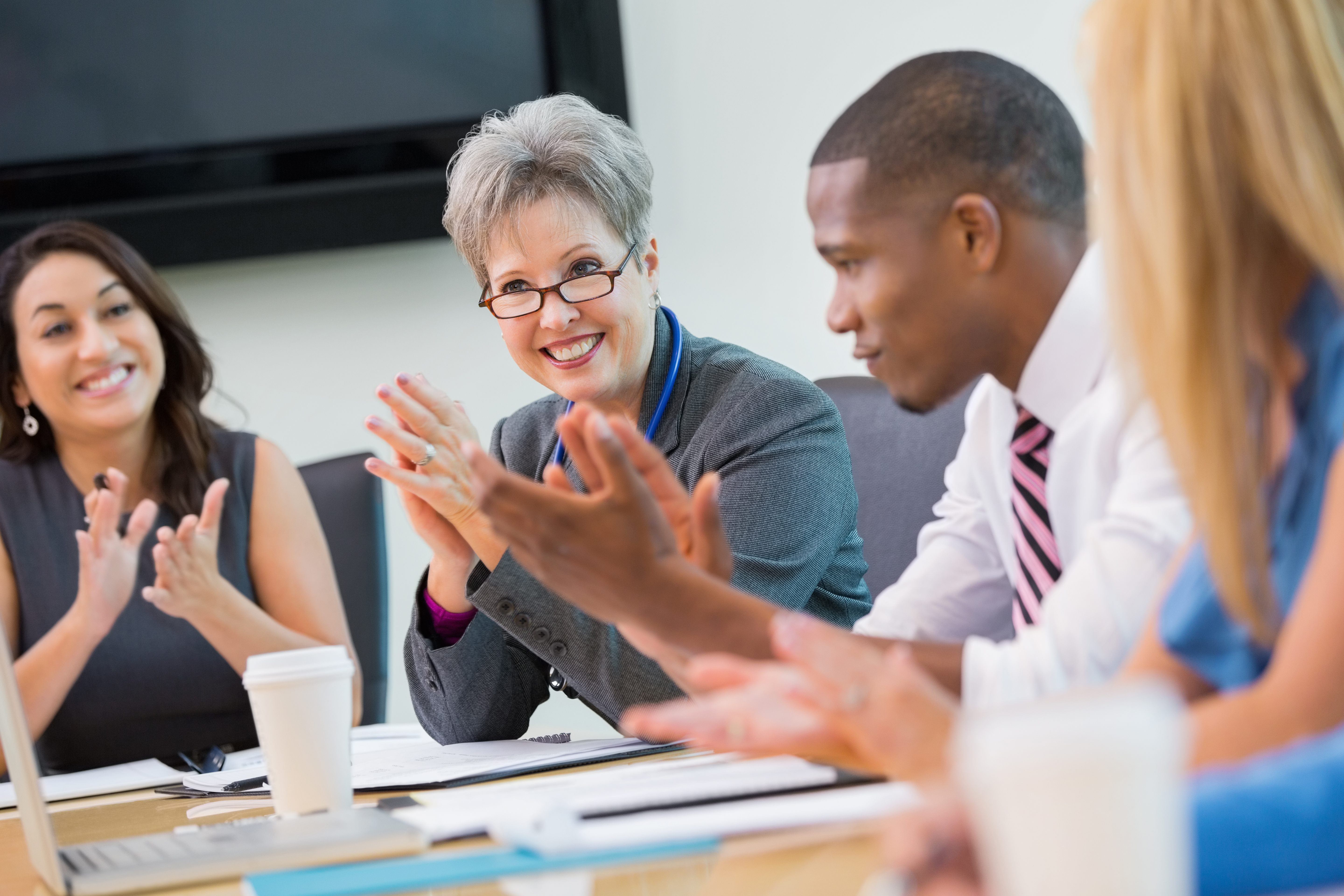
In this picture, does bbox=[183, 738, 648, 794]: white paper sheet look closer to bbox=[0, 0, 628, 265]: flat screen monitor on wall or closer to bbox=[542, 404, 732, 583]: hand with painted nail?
bbox=[542, 404, 732, 583]: hand with painted nail

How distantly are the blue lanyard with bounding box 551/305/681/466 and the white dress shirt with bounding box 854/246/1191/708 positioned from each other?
42 cm

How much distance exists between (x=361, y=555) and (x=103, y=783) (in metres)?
0.76

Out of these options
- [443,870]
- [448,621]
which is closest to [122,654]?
[448,621]

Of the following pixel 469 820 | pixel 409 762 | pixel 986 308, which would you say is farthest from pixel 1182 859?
pixel 409 762

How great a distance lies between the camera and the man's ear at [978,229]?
3.67 feet

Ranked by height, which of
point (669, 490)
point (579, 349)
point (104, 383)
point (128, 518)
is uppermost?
point (104, 383)

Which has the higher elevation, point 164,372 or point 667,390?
point 164,372

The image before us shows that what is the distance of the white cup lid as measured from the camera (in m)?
1.10

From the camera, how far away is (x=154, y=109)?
8.89 ft

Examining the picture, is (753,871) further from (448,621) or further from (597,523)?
(448,621)

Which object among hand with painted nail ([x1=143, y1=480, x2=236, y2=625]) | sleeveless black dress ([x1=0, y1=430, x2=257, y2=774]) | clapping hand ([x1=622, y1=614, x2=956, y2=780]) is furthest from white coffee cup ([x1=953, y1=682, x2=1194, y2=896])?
sleeveless black dress ([x1=0, y1=430, x2=257, y2=774])

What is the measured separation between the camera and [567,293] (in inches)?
69.7

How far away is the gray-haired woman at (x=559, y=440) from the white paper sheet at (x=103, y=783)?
30cm

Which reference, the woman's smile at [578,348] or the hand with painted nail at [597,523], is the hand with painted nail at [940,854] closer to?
the hand with painted nail at [597,523]
